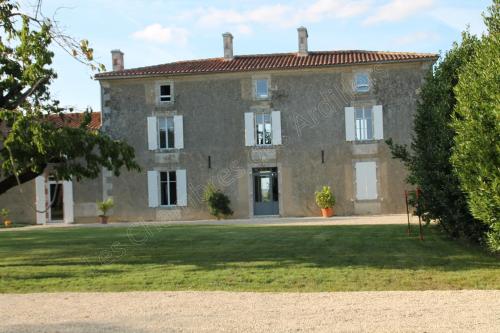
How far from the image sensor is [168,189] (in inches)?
855

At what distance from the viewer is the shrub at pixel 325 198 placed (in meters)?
20.4

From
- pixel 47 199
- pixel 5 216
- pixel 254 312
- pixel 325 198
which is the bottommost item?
pixel 254 312

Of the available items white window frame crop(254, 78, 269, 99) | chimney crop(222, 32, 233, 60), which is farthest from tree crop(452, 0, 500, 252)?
chimney crop(222, 32, 233, 60)

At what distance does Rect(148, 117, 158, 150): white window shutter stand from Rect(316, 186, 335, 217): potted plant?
6270mm

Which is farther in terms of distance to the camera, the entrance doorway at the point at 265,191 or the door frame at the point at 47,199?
the door frame at the point at 47,199

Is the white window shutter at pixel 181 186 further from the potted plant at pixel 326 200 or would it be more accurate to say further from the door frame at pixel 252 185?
the potted plant at pixel 326 200

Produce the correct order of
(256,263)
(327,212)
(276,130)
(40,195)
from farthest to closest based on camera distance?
(40,195) → (276,130) → (327,212) → (256,263)

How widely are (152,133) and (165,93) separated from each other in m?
1.59

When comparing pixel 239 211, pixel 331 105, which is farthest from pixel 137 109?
pixel 331 105

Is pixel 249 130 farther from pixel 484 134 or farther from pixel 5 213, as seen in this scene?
pixel 484 134

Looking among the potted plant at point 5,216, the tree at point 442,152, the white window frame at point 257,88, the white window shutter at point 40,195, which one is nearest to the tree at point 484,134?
the tree at point 442,152

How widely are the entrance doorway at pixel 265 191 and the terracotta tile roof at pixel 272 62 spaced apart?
12.4ft

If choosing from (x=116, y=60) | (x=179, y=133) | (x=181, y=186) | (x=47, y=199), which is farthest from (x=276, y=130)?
(x=47, y=199)

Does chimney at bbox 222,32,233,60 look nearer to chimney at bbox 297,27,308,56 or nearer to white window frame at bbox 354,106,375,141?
chimney at bbox 297,27,308,56
